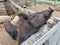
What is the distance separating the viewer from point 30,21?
2.01 m

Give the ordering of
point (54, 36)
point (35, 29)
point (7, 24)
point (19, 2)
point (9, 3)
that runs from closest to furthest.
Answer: point (54, 36) → point (35, 29) → point (7, 24) → point (9, 3) → point (19, 2)

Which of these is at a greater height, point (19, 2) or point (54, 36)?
point (54, 36)

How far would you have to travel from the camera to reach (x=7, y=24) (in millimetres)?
2613

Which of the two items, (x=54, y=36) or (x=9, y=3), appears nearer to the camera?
(x=54, y=36)

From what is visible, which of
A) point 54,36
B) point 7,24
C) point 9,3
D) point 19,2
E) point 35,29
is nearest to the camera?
point 54,36

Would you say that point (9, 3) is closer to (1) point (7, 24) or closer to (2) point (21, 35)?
(1) point (7, 24)

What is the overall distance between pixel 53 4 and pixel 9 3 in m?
1.65

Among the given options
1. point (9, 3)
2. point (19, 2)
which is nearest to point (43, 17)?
point (9, 3)

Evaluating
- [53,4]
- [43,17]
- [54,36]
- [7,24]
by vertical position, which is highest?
[43,17]

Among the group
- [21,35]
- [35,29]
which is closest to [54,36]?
[35,29]

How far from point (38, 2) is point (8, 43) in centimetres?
311

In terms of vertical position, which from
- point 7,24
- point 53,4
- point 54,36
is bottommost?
point 53,4

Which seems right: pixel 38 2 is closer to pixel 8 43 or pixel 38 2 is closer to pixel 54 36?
pixel 8 43

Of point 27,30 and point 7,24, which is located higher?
point 27,30
